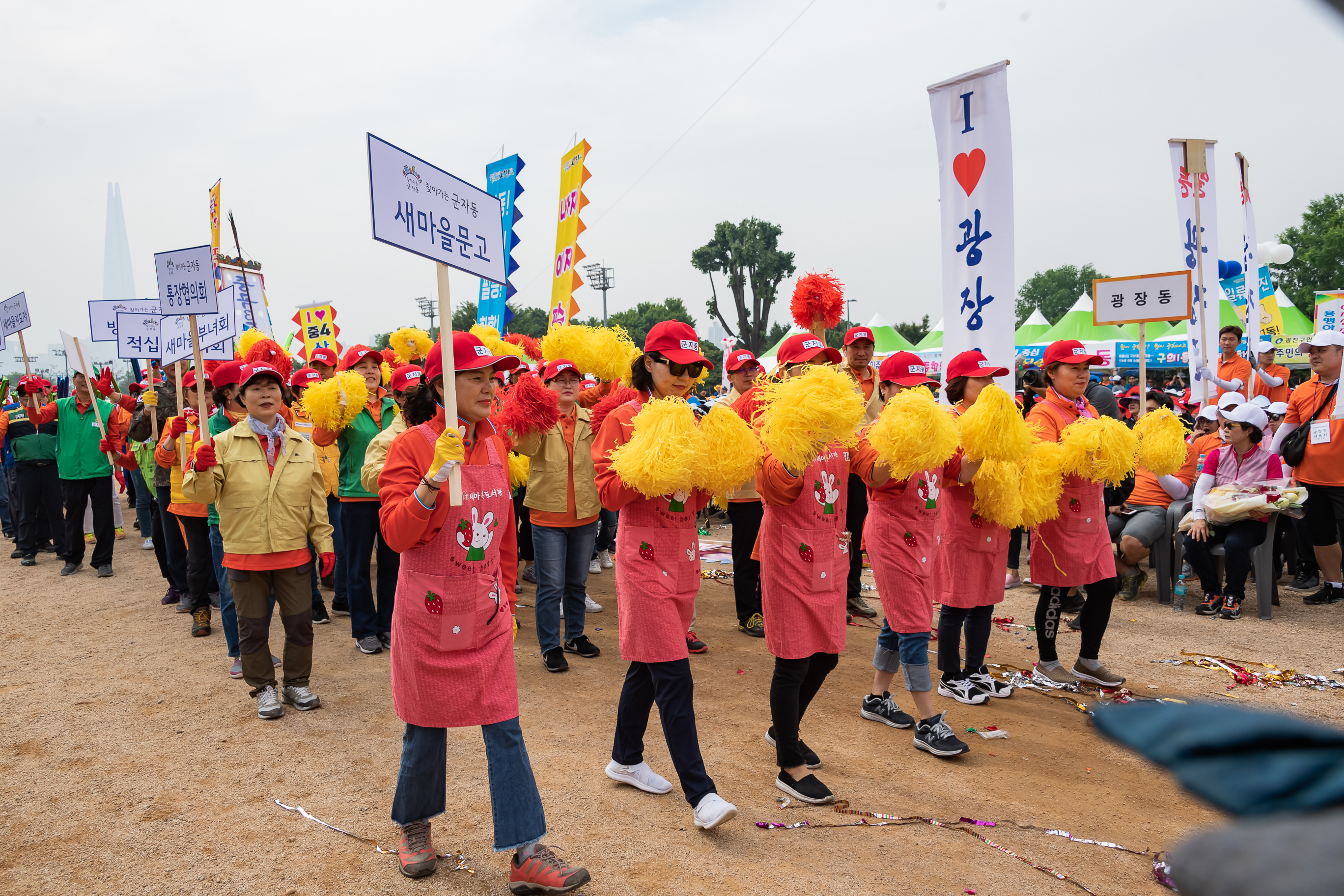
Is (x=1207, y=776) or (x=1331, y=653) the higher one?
(x=1207, y=776)

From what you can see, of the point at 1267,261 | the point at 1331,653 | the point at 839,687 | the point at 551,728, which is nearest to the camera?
the point at 551,728

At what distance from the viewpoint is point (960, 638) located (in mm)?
5055

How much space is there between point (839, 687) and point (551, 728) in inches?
77.3

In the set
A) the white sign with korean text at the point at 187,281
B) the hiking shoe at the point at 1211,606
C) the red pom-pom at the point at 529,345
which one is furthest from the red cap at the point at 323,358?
the hiking shoe at the point at 1211,606

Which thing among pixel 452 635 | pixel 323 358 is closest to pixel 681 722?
pixel 452 635

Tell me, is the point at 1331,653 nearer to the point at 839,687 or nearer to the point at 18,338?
the point at 839,687

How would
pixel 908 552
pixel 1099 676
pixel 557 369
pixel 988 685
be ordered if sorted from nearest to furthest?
pixel 908 552 < pixel 988 685 < pixel 1099 676 < pixel 557 369

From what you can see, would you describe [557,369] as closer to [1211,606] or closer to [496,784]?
[496,784]

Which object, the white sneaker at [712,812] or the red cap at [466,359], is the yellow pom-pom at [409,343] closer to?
the red cap at [466,359]

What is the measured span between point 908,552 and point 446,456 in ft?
8.74

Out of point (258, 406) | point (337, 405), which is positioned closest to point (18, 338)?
point (337, 405)

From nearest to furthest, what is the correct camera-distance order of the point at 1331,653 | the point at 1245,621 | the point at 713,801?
1. the point at 713,801
2. the point at 1331,653
3. the point at 1245,621

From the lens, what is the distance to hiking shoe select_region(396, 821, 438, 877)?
3.25 m

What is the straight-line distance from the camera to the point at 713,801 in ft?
11.6
